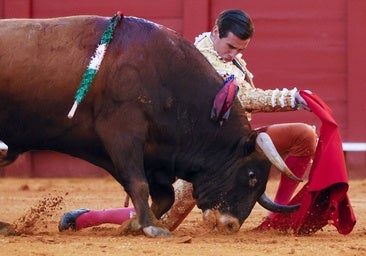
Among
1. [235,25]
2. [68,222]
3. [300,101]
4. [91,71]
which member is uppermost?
[235,25]

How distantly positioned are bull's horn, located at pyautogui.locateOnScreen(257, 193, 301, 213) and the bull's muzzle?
162 mm

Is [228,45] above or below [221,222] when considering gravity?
above

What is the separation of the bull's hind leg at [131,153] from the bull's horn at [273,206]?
53cm

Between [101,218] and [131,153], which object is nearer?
[131,153]

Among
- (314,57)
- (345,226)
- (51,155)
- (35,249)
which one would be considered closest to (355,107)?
(314,57)

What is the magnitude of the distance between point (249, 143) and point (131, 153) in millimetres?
540

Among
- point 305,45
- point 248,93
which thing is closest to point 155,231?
point 248,93

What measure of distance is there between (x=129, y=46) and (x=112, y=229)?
920 mm

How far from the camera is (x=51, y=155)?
31.9ft

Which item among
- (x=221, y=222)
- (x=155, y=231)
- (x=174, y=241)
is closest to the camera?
(x=174, y=241)

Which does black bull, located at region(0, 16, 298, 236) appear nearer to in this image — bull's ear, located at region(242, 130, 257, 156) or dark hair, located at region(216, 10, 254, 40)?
bull's ear, located at region(242, 130, 257, 156)

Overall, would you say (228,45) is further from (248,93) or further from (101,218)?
(101,218)

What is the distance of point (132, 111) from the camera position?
5.30m

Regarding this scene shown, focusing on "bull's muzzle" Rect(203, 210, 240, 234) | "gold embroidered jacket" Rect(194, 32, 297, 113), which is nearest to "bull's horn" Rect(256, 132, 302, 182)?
"gold embroidered jacket" Rect(194, 32, 297, 113)
